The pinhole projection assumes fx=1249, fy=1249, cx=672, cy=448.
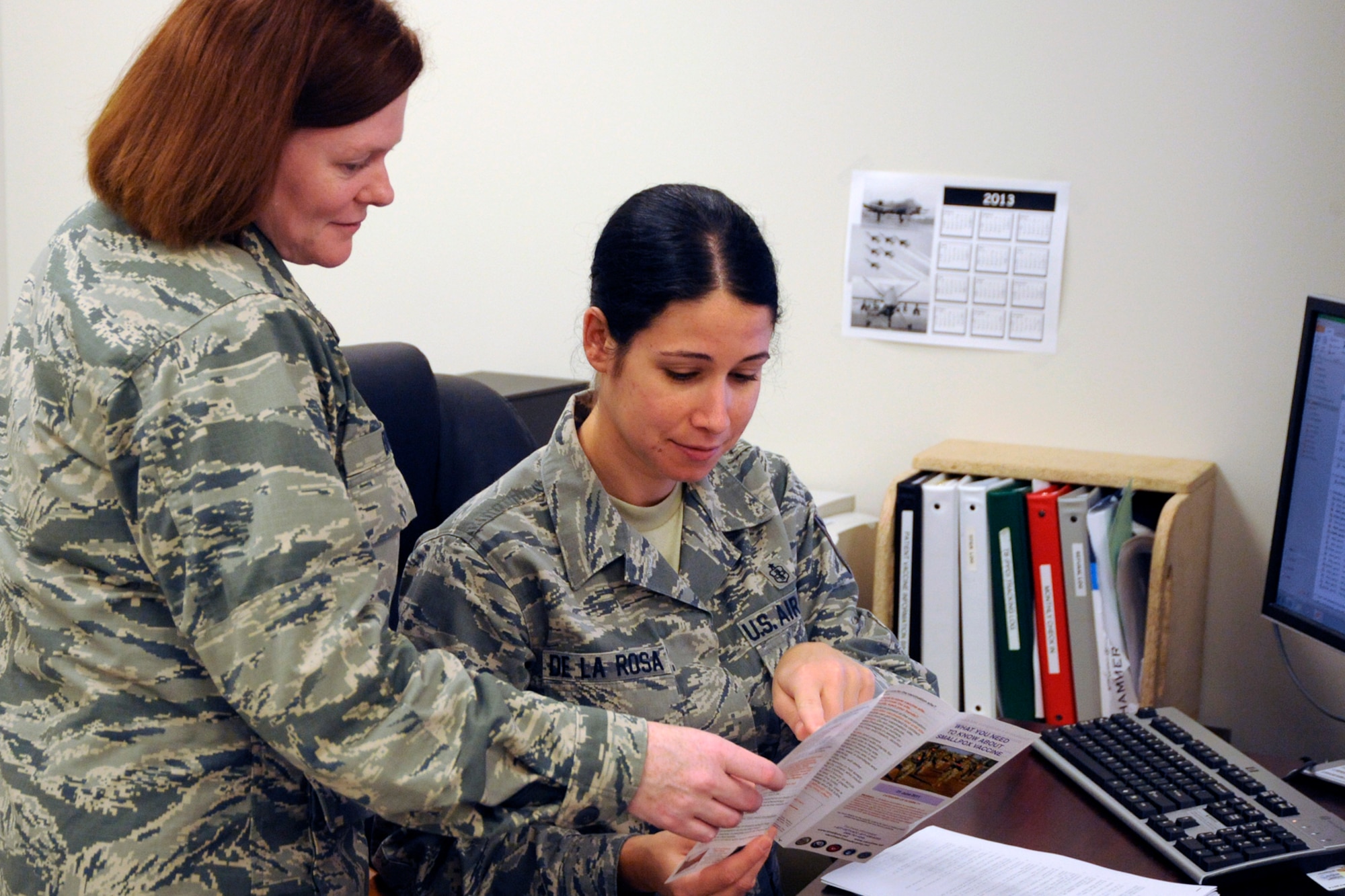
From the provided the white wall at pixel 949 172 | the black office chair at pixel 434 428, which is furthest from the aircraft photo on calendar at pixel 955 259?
the black office chair at pixel 434 428

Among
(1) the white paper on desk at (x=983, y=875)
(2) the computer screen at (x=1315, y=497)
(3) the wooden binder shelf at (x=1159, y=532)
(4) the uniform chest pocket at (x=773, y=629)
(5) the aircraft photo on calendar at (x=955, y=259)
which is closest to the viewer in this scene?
(1) the white paper on desk at (x=983, y=875)

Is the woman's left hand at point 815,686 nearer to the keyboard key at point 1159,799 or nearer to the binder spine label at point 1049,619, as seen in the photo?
the keyboard key at point 1159,799

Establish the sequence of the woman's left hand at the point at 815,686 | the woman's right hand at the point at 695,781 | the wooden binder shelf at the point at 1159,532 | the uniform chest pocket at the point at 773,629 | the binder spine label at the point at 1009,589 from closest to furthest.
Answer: the woman's right hand at the point at 695,781
the woman's left hand at the point at 815,686
the uniform chest pocket at the point at 773,629
the wooden binder shelf at the point at 1159,532
the binder spine label at the point at 1009,589

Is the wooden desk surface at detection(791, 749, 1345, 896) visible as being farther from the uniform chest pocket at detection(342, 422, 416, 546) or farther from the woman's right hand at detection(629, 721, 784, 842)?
the uniform chest pocket at detection(342, 422, 416, 546)

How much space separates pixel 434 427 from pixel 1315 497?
3.55 feet

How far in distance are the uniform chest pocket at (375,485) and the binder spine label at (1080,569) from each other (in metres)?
1.23

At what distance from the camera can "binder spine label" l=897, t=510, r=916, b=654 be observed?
198 cm

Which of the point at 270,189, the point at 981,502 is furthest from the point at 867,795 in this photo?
the point at 981,502

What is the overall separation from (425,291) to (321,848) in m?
1.86

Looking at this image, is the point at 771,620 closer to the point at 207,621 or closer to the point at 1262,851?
the point at 1262,851

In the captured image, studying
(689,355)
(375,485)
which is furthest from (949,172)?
(375,485)

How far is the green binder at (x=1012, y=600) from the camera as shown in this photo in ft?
6.31

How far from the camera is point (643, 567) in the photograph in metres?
1.22

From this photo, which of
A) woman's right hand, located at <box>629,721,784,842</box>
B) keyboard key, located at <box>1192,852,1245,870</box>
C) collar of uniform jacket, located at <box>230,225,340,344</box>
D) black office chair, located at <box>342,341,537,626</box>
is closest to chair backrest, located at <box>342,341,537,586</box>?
black office chair, located at <box>342,341,537,626</box>
